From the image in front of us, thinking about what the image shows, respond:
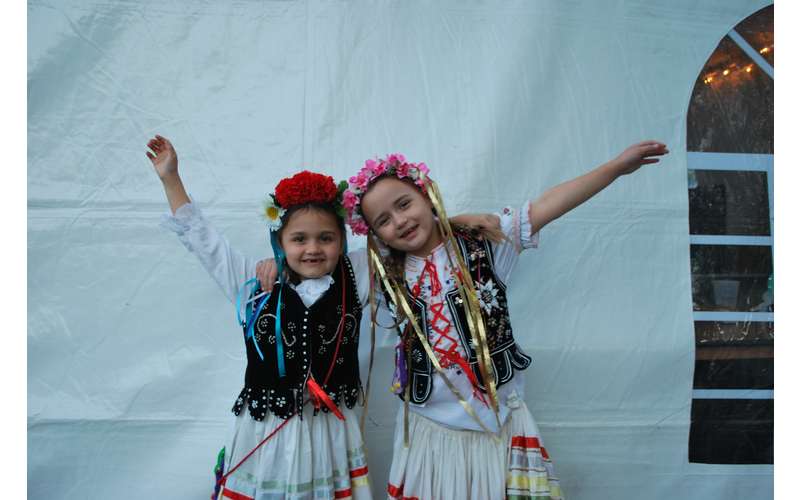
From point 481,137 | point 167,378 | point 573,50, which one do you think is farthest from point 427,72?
point 167,378

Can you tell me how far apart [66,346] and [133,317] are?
0.96ft

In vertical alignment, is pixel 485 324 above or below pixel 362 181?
below

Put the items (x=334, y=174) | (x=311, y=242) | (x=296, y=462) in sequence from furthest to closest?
1. (x=334, y=174)
2. (x=311, y=242)
3. (x=296, y=462)

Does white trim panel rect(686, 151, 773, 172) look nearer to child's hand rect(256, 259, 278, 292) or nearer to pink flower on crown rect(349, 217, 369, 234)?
pink flower on crown rect(349, 217, 369, 234)

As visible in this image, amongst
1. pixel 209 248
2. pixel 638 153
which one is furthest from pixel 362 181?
pixel 638 153

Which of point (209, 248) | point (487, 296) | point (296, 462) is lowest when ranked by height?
point (296, 462)

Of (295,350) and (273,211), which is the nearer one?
(295,350)

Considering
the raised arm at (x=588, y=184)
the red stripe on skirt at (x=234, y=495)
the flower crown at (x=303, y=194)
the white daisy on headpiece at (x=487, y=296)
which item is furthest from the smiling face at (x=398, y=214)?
the red stripe on skirt at (x=234, y=495)

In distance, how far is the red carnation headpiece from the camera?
150cm

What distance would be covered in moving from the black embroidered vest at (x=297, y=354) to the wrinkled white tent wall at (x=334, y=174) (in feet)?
1.54

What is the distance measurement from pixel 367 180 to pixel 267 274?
45 centimetres

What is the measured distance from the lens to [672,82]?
2086mm

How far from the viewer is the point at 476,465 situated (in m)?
1.47

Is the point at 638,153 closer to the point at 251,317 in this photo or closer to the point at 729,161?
the point at 729,161
